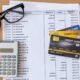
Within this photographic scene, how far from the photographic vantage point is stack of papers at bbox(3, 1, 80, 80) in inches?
25.1

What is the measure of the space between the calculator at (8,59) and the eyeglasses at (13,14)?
68mm

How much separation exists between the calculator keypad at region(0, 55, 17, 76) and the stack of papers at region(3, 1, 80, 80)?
2 cm

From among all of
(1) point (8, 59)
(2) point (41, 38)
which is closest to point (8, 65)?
(1) point (8, 59)

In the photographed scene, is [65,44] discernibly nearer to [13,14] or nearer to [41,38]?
[41,38]

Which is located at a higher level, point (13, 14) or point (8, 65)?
point (13, 14)

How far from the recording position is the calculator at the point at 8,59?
625 mm

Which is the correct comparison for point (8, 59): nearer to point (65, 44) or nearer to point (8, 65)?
point (8, 65)

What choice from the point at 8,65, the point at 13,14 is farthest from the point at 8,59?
the point at 13,14

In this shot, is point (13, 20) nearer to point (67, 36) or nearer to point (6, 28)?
point (6, 28)

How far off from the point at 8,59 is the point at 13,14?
0.42 feet

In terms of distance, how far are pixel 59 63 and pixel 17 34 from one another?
0.48ft

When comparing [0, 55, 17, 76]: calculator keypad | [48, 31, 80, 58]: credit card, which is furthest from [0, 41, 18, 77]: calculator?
[48, 31, 80, 58]: credit card

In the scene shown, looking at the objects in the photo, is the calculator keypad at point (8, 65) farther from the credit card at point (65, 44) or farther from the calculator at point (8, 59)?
the credit card at point (65, 44)

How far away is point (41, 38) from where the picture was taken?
64 cm
